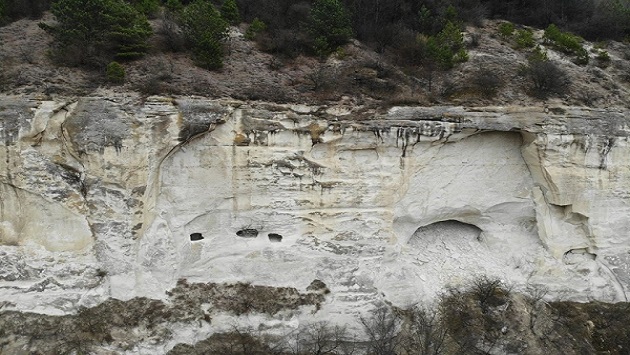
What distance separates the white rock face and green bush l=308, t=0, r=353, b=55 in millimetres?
4239

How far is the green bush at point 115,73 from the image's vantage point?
11.9m

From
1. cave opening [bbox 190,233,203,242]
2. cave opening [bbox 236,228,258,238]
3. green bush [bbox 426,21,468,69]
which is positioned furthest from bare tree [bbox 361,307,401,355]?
green bush [bbox 426,21,468,69]

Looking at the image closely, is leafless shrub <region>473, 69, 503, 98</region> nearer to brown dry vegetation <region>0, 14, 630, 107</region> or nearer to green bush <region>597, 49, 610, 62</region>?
brown dry vegetation <region>0, 14, 630, 107</region>

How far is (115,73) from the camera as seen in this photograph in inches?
470

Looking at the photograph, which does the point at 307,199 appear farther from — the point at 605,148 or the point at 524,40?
the point at 524,40

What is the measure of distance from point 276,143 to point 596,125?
10.6m

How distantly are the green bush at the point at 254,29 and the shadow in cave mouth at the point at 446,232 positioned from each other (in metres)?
10.3

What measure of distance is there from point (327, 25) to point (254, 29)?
10.3ft

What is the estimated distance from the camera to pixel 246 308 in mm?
11977

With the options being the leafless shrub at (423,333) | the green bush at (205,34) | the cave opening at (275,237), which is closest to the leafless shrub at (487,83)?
the leafless shrub at (423,333)

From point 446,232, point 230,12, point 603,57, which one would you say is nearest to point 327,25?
point 230,12

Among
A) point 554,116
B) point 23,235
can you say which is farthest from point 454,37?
point 23,235

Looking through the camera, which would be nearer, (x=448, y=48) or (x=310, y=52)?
(x=448, y=48)

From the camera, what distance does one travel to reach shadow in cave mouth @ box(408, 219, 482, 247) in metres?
14.4
